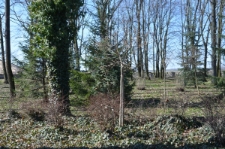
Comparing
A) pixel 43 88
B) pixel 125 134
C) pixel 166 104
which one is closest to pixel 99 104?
pixel 125 134

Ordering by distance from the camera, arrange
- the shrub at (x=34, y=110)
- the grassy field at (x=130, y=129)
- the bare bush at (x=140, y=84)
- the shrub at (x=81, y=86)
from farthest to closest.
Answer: the bare bush at (x=140, y=84) < the shrub at (x=81, y=86) < the shrub at (x=34, y=110) < the grassy field at (x=130, y=129)

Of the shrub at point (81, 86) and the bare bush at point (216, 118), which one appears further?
the shrub at point (81, 86)

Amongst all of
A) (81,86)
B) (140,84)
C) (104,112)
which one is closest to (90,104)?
(104,112)

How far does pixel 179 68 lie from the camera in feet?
74.7

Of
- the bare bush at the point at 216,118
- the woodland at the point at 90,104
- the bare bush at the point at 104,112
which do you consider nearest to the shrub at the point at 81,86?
the woodland at the point at 90,104

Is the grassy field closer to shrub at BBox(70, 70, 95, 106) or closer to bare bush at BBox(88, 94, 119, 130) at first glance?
bare bush at BBox(88, 94, 119, 130)

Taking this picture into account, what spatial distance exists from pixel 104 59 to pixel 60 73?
9.58ft

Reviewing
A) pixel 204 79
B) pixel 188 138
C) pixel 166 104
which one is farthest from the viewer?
pixel 204 79

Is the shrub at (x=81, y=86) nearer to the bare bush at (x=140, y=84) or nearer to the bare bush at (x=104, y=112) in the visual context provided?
the bare bush at (x=104, y=112)

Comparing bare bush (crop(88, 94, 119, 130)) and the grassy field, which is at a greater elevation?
bare bush (crop(88, 94, 119, 130))

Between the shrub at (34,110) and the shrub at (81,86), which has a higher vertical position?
the shrub at (81,86)

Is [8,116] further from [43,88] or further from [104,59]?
[104,59]

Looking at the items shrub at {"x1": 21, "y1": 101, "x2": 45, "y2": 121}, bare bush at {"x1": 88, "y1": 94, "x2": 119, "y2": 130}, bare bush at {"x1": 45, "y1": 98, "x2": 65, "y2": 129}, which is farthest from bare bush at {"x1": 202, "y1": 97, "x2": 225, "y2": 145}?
shrub at {"x1": 21, "y1": 101, "x2": 45, "y2": 121}

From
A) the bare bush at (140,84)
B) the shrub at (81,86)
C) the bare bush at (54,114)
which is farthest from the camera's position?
the bare bush at (140,84)
